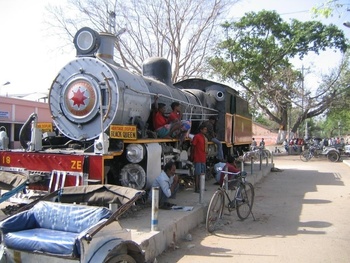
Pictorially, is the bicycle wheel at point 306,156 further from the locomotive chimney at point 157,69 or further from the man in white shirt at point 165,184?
the man in white shirt at point 165,184

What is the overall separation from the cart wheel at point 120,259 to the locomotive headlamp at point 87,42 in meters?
4.50

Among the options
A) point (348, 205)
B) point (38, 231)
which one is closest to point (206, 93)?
point (348, 205)

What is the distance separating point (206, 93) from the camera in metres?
11.5

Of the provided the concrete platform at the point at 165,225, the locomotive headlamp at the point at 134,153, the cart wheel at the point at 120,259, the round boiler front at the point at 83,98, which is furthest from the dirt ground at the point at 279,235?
the round boiler front at the point at 83,98

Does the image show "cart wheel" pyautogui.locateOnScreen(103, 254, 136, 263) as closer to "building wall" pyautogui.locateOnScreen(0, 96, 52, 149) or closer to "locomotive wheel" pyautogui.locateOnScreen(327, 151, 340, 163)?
"building wall" pyautogui.locateOnScreen(0, 96, 52, 149)

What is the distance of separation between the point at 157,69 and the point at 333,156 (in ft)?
58.7

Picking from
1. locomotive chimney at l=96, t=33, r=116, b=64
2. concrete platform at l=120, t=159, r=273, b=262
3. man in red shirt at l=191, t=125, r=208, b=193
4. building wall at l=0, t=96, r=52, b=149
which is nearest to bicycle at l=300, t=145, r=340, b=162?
building wall at l=0, t=96, r=52, b=149

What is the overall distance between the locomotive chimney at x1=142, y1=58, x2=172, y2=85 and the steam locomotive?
1190 millimetres

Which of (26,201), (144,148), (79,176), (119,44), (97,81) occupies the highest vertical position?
(119,44)

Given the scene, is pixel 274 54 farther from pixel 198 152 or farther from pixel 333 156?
pixel 198 152

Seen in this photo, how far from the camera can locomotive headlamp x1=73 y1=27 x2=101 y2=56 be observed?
6996mm

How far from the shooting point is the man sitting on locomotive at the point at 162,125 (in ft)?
24.6

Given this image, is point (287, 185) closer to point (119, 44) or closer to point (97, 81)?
point (97, 81)

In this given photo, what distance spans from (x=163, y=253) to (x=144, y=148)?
195 cm
